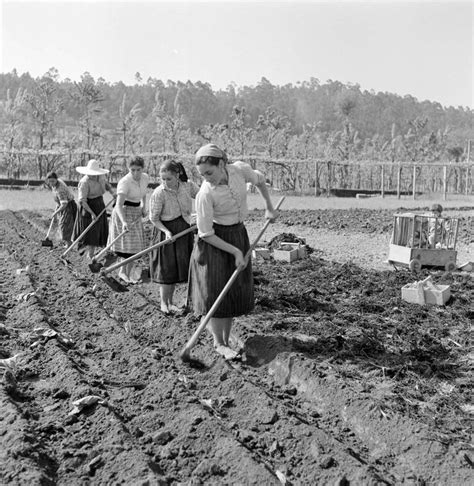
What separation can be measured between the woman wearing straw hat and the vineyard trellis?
20.2 metres

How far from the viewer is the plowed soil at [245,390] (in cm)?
318

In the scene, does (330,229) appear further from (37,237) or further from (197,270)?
(197,270)

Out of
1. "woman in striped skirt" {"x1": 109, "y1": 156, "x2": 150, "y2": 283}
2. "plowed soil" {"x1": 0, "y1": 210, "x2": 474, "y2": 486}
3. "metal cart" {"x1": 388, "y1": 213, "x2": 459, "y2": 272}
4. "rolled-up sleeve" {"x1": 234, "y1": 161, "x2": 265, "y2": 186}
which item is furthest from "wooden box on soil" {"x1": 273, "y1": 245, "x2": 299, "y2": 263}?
"rolled-up sleeve" {"x1": 234, "y1": 161, "x2": 265, "y2": 186}

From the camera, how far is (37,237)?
476 inches

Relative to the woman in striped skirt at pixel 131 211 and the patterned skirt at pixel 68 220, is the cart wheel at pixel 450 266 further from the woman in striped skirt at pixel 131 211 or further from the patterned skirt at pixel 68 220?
the patterned skirt at pixel 68 220

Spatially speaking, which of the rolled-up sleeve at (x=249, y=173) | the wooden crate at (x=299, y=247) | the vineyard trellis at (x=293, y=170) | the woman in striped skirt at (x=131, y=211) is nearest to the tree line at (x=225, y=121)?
the vineyard trellis at (x=293, y=170)

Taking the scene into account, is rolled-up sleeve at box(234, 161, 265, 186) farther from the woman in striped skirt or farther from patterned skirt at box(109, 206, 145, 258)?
patterned skirt at box(109, 206, 145, 258)

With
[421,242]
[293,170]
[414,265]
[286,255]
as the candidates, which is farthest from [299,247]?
[293,170]

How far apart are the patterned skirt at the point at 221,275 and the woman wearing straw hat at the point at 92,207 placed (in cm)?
424

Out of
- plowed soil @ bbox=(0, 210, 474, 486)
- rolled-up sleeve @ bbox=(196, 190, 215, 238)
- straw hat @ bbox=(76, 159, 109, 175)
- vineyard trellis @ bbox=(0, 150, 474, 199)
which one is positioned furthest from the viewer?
vineyard trellis @ bbox=(0, 150, 474, 199)

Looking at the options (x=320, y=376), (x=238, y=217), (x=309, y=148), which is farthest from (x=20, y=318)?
(x=309, y=148)

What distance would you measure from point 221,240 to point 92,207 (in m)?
4.82

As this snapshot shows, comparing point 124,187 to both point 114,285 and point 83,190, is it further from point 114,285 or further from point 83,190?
point 83,190

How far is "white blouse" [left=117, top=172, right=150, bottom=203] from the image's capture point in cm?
740
